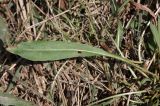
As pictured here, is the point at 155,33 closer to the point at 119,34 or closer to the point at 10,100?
the point at 119,34

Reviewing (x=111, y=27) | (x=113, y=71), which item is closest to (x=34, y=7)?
(x=111, y=27)

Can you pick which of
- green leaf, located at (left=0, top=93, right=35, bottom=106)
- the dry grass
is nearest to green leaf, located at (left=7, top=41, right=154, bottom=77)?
the dry grass

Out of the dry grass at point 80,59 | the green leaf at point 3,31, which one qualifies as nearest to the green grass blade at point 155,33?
the dry grass at point 80,59

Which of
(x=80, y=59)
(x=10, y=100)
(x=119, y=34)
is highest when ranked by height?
(x=119, y=34)

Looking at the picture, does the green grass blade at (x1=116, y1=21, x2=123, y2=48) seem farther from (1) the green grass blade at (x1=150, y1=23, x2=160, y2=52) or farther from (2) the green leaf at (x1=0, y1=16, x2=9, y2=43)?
(2) the green leaf at (x1=0, y1=16, x2=9, y2=43)

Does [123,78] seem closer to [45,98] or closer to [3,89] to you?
[45,98]

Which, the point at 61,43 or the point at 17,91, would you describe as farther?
the point at 17,91

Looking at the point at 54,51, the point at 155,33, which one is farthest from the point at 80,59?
the point at 155,33
